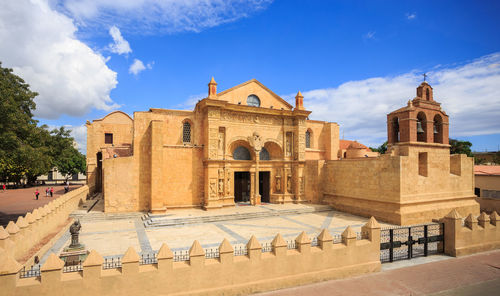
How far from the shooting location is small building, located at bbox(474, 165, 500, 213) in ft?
64.8

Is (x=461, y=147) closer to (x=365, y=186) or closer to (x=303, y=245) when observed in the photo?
(x=365, y=186)

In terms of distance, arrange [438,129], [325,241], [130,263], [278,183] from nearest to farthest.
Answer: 1. [130,263]
2. [325,241]
3. [438,129]
4. [278,183]

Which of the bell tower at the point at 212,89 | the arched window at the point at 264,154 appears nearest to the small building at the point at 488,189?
the arched window at the point at 264,154

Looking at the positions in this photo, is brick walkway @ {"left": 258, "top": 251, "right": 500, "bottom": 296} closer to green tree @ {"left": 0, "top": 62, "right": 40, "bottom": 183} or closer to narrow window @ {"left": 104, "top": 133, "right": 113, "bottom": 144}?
green tree @ {"left": 0, "top": 62, "right": 40, "bottom": 183}

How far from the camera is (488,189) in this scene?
66.9ft

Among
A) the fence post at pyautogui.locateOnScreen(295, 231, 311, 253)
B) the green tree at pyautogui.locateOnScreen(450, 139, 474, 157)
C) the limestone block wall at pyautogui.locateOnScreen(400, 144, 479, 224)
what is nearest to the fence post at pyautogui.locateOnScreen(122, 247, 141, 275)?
the fence post at pyautogui.locateOnScreen(295, 231, 311, 253)

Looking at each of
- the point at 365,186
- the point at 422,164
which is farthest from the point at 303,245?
the point at 422,164

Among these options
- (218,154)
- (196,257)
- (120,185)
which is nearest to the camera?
(196,257)

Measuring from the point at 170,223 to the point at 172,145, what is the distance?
18.6 feet

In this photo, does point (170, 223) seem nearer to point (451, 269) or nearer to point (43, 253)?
point (43, 253)

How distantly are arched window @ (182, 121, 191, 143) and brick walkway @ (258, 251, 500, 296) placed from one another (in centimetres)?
1384

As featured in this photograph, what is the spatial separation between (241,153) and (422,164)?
1264 cm

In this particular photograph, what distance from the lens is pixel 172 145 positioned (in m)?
18.5

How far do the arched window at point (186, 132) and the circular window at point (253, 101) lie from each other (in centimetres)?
514
